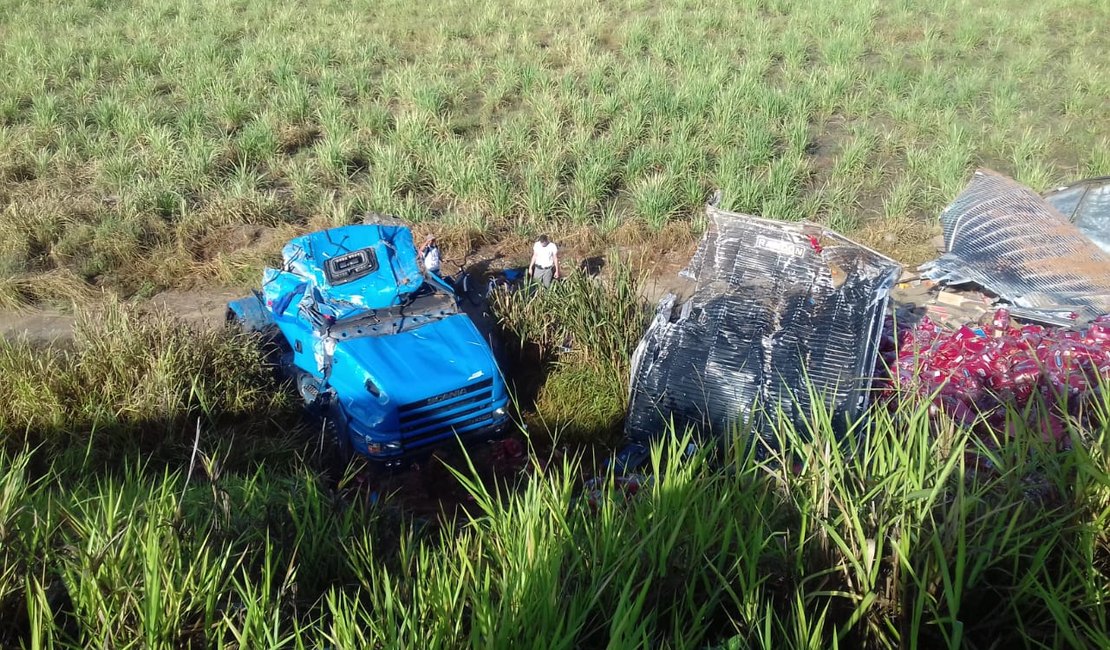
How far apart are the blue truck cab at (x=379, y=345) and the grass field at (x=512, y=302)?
0.32 metres

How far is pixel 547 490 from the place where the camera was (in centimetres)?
296

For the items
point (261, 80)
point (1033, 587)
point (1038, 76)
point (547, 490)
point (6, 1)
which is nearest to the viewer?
point (1033, 587)

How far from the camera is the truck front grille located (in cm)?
540

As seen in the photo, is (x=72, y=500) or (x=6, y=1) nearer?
(x=72, y=500)

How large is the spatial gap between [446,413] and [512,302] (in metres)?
1.31

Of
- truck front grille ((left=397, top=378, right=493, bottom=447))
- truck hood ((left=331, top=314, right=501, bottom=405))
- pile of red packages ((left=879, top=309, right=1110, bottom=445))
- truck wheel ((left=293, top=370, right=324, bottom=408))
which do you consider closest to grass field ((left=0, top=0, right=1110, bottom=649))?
truck wheel ((left=293, top=370, right=324, bottom=408))

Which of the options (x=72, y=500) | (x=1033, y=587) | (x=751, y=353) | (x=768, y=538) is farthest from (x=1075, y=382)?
(x=72, y=500)

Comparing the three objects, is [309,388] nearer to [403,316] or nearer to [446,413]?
[403,316]

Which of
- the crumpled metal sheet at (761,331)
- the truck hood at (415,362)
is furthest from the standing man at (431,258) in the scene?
the crumpled metal sheet at (761,331)

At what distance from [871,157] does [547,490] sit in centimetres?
861

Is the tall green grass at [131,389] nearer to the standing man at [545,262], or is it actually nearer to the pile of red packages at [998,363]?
the standing man at [545,262]

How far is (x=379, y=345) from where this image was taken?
5.62 meters

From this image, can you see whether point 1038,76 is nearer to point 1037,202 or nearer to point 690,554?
point 1037,202

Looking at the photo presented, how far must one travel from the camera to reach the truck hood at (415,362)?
212 inches
